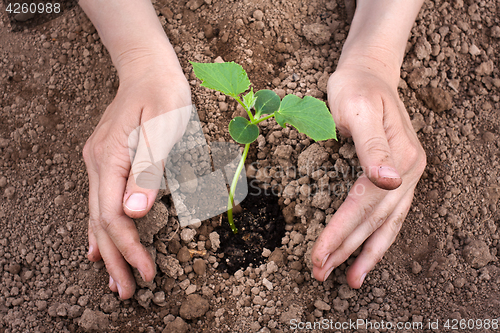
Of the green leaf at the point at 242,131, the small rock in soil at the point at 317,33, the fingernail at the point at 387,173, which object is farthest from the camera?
the small rock in soil at the point at 317,33

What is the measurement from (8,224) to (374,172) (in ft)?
5.71

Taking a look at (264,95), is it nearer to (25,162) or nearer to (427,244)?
(427,244)

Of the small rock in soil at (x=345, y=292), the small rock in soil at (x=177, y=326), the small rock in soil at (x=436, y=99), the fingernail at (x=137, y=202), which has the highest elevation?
the fingernail at (x=137, y=202)

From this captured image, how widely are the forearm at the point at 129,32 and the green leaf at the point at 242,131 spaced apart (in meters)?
0.64

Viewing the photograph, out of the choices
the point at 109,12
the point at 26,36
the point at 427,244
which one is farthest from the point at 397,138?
the point at 26,36

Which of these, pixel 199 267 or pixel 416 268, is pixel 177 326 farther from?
pixel 416 268

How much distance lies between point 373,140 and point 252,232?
76 cm

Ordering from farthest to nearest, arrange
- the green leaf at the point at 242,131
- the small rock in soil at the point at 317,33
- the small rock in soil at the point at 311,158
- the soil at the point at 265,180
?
the small rock in soil at the point at 317,33 < the small rock in soil at the point at 311,158 < the soil at the point at 265,180 < the green leaf at the point at 242,131

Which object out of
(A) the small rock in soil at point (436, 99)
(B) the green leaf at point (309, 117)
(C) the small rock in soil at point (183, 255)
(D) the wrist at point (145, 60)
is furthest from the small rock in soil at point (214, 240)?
(A) the small rock in soil at point (436, 99)

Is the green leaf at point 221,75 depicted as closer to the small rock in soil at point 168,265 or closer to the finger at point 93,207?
the finger at point 93,207

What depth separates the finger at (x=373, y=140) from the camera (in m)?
1.20

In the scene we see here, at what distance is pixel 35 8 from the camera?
6.87ft

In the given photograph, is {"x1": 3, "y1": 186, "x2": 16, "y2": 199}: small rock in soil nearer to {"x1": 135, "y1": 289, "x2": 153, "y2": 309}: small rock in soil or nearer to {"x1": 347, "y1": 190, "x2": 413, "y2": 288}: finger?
{"x1": 135, "y1": 289, "x2": 153, "y2": 309}: small rock in soil

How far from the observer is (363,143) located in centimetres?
131
